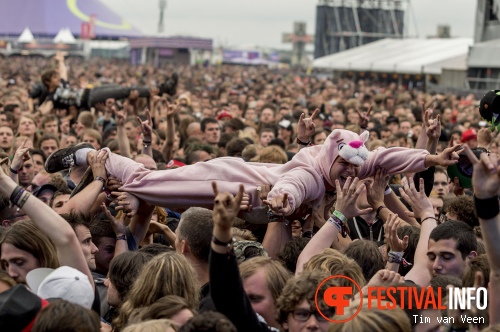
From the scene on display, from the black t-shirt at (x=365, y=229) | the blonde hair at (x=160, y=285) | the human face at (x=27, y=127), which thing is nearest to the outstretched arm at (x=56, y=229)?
the blonde hair at (x=160, y=285)

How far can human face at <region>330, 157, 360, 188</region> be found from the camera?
20.7 feet

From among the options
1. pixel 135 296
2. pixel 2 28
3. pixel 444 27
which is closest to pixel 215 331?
pixel 135 296

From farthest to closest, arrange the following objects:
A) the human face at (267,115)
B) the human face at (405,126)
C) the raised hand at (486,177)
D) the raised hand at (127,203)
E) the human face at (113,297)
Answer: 1. the human face at (267,115)
2. the human face at (405,126)
3. the raised hand at (127,203)
4. the human face at (113,297)
5. the raised hand at (486,177)

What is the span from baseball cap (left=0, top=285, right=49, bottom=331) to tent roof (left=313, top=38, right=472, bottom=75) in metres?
31.2

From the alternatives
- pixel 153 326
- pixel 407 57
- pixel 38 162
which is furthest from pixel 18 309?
pixel 407 57

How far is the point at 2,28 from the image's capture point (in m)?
62.0

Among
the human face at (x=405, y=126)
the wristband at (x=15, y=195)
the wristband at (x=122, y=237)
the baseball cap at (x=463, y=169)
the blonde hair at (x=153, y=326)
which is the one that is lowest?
the human face at (x=405, y=126)

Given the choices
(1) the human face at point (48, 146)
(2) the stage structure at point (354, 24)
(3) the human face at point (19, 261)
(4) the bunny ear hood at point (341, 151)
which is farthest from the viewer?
(2) the stage structure at point (354, 24)

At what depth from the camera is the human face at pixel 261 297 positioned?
5043mm

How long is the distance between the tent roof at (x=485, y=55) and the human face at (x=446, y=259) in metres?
24.1

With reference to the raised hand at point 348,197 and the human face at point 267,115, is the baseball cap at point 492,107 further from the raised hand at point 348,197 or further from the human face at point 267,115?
the human face at point 267,115

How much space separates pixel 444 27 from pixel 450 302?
249 feet

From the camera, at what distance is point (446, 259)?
5875mm

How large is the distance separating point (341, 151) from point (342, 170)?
13 centimetres
